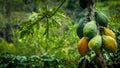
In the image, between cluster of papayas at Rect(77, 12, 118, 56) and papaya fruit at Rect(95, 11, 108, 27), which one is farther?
papaya fruit at Rect(95, 11, 108, 27)

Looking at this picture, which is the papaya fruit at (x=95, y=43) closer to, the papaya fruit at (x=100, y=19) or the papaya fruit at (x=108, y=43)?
the papaya fruit at (x=108, y=43)

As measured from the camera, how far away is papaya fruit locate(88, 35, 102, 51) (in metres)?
1.50

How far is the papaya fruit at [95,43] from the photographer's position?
1.50 metres

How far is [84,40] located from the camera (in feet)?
5.26

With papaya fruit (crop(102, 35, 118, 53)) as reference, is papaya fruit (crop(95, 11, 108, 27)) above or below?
above

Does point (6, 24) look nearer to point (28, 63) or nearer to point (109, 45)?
point (28, 63)

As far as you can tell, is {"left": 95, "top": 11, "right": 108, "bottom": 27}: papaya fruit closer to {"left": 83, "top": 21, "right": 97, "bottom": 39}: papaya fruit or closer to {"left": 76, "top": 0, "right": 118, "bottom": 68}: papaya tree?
{"left": 76, "top": 0, "right": 118, "bottom": 68}: papaya tree

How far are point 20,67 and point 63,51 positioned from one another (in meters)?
0.61

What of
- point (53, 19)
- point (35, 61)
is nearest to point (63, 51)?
point (35, 61)

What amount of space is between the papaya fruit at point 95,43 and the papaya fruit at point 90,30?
2 centimetres

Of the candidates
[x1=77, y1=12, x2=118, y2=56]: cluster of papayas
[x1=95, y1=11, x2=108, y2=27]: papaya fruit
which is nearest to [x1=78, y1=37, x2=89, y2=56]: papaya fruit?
[x1=77, y1=12, x2=118, y2=56]: cluster of papayas

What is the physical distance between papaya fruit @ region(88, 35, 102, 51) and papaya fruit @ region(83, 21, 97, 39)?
24 mm

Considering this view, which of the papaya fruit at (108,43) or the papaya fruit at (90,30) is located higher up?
the papaya fruit at (90,30)

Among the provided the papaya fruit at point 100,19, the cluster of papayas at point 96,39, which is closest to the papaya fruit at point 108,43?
the cluster of papayas at point 96,39
